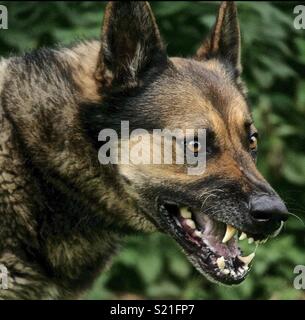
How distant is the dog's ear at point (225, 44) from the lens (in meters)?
4.80

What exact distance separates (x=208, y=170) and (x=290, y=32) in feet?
12.1

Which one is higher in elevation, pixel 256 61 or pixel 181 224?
pixel 256 61

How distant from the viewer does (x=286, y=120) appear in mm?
7543

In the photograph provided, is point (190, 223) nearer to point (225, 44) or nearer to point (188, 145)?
point (188, 145)

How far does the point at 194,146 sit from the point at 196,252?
561 millimetres

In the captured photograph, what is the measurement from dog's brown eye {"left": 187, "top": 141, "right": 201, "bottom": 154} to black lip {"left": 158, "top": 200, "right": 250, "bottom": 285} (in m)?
0.29

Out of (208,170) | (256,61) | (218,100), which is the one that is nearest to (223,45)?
(218,100)

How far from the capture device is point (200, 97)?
431cm

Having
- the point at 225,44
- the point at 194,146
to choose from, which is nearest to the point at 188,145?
the point at 194,146

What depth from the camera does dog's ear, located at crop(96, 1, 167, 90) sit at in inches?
166

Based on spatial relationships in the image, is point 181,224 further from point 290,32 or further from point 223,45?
point 290,32

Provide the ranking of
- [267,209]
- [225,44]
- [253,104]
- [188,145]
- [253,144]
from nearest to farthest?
1. [267,209]
2. [188,145]
3. [253,144]
4. [225,44]
5. [253,104]
